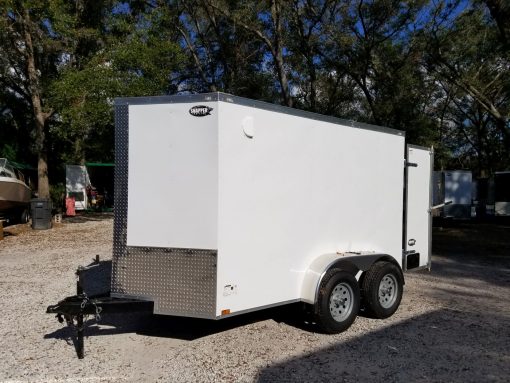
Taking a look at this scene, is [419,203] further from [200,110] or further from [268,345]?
[200,110]

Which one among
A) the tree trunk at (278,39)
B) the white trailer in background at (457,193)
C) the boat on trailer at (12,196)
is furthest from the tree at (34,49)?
the white trailer in background at (457,193)

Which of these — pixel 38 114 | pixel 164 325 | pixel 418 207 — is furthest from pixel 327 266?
pixel 38 114

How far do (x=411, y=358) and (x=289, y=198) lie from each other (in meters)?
2.10


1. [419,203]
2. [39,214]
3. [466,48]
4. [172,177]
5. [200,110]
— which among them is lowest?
[39,214]

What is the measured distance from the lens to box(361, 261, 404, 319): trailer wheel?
642 cm

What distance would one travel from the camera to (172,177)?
5.37 meters

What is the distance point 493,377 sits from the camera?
4.69 m

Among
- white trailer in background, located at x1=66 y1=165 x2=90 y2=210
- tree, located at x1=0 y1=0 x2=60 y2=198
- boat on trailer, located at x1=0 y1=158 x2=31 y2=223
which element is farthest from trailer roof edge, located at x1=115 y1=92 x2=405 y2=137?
white trailer in background, located at x1=66 y1=165 x2=90 y2=210

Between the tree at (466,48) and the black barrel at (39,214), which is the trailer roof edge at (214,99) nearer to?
the tree at (466,48)

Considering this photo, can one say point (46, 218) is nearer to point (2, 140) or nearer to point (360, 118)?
point (2, 140)

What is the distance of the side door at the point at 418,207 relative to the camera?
7.48m

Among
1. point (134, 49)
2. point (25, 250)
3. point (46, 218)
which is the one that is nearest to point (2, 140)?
point (46, 218)

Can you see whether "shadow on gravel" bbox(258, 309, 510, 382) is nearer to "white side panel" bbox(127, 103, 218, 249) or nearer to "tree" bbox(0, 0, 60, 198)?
"white side panel" bbox(127, 103, 218, 249)

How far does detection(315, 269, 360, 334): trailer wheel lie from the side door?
5.41ft
